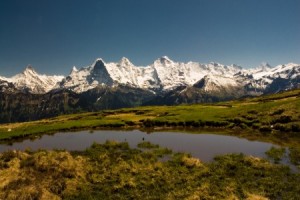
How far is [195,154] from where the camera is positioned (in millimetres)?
58281

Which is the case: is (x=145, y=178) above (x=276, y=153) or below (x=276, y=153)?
below

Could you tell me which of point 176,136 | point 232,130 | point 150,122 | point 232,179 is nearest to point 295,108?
point 232,130

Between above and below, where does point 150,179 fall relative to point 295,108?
below

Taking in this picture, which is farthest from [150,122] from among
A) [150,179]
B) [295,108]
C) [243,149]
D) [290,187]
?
[290,187]

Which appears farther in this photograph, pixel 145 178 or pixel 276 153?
pixel 276 153

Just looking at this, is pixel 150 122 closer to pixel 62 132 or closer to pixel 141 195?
pixel 62 132

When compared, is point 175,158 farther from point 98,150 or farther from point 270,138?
point 270,138

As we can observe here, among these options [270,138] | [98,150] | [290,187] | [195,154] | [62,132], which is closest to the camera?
[290,187]

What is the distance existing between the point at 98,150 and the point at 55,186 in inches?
1012

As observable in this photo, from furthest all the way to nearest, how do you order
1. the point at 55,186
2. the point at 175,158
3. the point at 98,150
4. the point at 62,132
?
the point at 62,132 < the point at 98,150 < the point at 175,158 < the point at 55,186

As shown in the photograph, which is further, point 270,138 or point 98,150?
point 270,138

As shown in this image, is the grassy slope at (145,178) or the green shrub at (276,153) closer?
the grassy slope at (145,178)

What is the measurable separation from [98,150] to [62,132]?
1810 inches

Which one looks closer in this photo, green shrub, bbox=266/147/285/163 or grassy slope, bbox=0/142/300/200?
grassy slope, bbox=0/142/300/200
